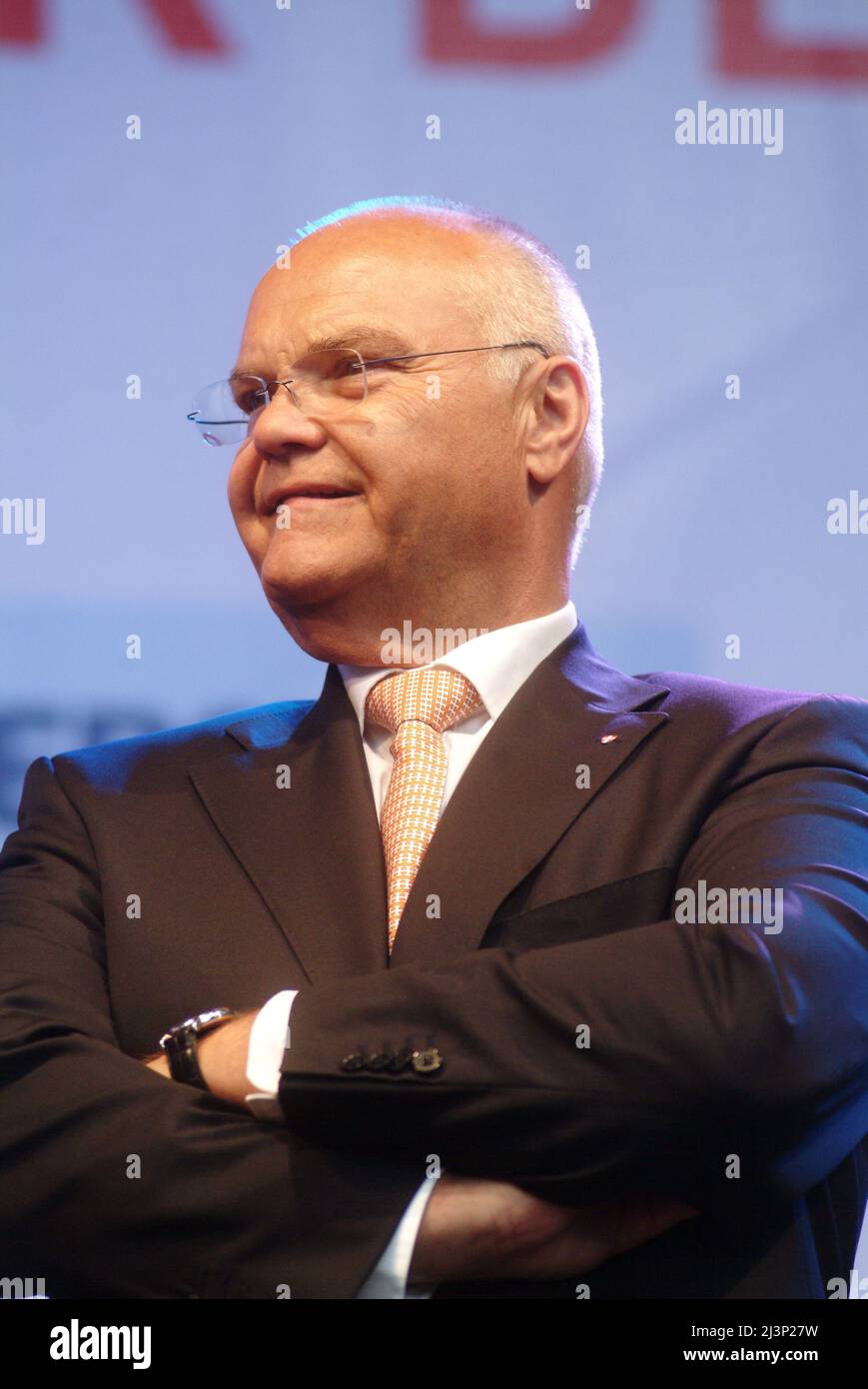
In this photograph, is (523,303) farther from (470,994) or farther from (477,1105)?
(477,1105)

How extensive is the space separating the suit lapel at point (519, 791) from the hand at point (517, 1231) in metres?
0.30

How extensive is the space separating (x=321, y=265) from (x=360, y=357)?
18cm

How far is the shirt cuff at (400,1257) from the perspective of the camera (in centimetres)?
183

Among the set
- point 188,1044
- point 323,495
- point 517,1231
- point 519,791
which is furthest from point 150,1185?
point 323,495

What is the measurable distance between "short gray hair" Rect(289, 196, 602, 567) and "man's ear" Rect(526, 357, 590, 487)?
0.08 ft

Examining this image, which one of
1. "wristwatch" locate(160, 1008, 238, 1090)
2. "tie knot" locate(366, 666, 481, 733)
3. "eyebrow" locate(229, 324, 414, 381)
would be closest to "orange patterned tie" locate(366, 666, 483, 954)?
"tie knot" locate(366, 666, 481, 733)

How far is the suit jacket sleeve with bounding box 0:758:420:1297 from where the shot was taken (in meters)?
1.83

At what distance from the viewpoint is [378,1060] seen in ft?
5.91

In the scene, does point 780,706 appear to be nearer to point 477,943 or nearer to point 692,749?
point 692,749

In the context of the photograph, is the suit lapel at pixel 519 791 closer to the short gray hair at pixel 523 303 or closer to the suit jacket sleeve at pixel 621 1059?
the suit jacket sleeve at pixel 621 1059

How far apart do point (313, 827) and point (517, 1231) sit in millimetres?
652
